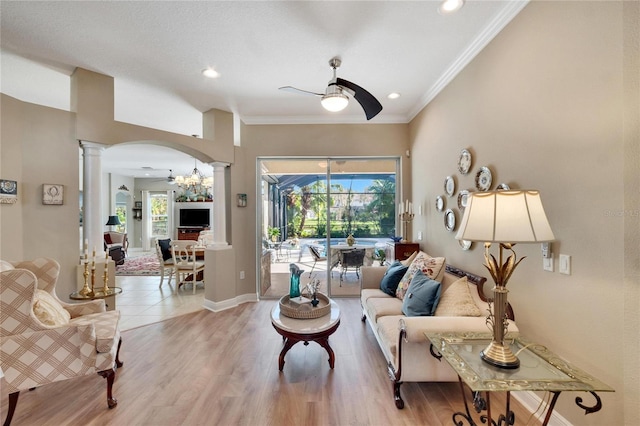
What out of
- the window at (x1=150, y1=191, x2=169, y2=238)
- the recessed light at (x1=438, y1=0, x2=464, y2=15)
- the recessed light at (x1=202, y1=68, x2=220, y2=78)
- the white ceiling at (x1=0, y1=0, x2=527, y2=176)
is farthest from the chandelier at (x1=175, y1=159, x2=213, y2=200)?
the recessed light at (x1=438, y1=0, x2=464, y2=15)

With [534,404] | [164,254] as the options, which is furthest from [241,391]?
[164,254]

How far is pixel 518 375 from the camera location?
4.33 feet

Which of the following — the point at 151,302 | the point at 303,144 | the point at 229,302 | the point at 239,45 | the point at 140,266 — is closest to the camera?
the point at 239,45

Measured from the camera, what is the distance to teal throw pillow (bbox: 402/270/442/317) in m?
2.28

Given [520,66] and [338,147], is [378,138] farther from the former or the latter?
[520,66]

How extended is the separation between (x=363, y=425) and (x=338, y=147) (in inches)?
145

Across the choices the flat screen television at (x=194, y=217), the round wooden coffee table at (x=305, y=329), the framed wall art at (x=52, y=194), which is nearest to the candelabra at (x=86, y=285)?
the framed wall art at (x=52, y=194)

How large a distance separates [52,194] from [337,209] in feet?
12.0

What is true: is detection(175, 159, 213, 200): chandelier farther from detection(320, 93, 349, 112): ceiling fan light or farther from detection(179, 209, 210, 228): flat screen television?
detection(320, 93, 349, 112): ceiling fan light

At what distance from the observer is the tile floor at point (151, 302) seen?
11.9ft

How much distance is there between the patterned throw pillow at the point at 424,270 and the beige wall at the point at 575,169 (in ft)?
2.30

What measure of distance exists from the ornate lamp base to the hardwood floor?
742 millimetres

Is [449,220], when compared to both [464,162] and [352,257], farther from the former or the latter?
[352,257]

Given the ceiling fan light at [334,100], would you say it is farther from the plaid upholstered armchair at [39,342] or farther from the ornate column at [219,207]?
the plaid upholstered armchair at [39,342]
